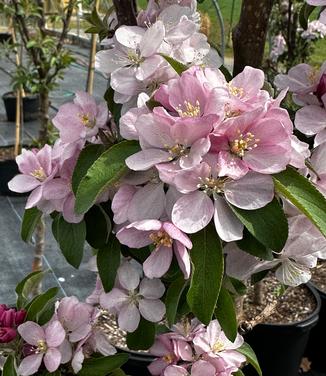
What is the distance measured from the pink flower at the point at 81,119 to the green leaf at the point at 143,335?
32cm

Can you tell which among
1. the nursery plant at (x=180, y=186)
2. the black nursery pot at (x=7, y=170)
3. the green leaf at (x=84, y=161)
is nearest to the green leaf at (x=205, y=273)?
the nursery plant at (x=180, y=186)

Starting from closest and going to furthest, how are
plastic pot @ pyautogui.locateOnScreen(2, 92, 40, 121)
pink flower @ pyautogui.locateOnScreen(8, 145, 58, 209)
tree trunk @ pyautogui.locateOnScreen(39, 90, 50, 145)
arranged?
pink flower @ pyautogui.locateOnScreen(8, 145, 58, 209) → tree trunk @ pyautogui.locateOnScreen(39, 90, 50, 145) → plastic pot @ pyautogui.locateOnScreen(2, 92, 40, 121)

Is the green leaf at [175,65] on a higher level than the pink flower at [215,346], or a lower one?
higher

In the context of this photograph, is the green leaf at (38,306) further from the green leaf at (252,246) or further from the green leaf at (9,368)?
the green leaf at (252,246)

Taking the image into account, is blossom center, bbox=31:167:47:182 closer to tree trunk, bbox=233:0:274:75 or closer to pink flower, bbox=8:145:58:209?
pink flower, bbox=8:145:58:209

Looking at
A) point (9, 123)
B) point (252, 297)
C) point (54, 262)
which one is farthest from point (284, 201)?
point (9, 123)

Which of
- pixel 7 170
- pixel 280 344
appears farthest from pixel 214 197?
pixel 7 170

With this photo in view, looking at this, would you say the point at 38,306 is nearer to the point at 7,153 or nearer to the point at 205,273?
the point at 205,273

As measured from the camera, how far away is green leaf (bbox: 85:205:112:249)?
0.88 m

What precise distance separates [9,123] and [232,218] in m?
4.59

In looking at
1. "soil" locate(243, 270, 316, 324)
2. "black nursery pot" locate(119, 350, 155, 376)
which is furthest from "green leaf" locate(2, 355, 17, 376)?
"soil" locate(243, 270, 316, 324)

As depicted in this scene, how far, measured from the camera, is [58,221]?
93 centimetres

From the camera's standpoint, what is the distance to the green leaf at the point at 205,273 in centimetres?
69

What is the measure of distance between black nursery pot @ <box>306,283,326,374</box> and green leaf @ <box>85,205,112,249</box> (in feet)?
5.45
